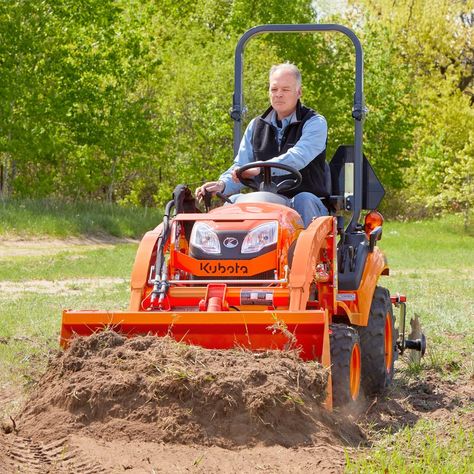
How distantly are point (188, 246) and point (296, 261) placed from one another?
90 cm

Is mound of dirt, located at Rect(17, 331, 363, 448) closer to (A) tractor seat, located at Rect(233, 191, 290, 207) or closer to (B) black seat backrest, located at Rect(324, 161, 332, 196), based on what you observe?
(A) tractor seat, located at Rect(233, 191, 290, 207)

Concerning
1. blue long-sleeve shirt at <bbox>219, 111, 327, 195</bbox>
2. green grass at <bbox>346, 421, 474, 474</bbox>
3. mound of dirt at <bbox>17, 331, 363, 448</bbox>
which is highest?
blue long-sleeve shirt at <bbox>219, 111, 327, 195</bbox>

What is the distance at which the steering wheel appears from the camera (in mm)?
7023

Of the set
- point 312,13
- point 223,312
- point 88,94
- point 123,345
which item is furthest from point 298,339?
point 312,13

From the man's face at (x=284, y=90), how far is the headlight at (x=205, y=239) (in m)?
1.16

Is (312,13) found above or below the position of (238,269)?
above

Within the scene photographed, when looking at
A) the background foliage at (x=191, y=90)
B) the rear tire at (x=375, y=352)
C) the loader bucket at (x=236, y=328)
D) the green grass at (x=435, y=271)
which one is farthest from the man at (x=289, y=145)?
the background foliage at (x=191, y=90)

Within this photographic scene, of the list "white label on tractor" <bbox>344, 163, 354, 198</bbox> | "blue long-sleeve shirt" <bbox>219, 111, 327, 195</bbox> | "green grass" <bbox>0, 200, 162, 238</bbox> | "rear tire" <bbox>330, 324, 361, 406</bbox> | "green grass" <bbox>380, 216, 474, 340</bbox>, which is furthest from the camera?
"green grass" <bbox>0, 200, 162, 238</bbox>

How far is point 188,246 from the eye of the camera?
699 centimetres

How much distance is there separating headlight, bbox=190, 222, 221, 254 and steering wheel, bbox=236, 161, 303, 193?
597 millimetres

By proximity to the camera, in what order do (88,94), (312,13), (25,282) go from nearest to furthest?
(25,282) < (88,94) < (312,13)

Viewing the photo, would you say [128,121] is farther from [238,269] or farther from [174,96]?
[238,269]

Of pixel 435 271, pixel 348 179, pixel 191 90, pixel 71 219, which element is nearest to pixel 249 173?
pixel 348 179

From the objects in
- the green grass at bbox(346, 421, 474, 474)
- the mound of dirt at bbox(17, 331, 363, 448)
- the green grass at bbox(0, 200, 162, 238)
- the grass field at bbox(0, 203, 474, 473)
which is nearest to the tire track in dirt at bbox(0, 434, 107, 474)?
the mound of dirt at bbox(17, 331, 363, 448)
